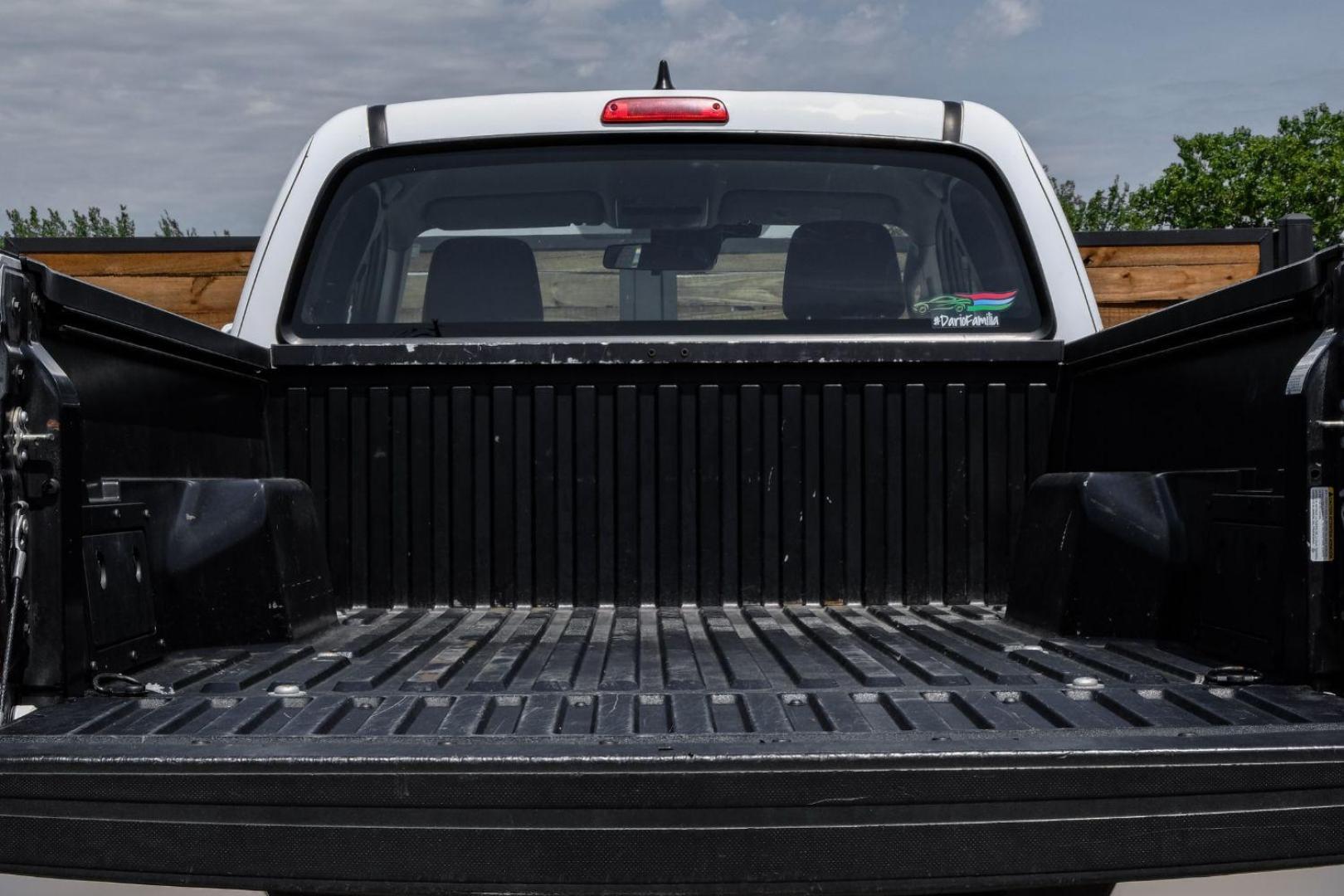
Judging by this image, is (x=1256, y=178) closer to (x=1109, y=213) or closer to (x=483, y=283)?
(x=1109, y=213)

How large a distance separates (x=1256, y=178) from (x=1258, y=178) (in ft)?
0.21

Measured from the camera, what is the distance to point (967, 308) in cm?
339

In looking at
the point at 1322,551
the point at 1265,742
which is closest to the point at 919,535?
the point at 1322,551

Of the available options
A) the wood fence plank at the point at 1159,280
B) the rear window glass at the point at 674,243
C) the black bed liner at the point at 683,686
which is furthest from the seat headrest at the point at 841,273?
the wood fence plank at the point at 1159,280

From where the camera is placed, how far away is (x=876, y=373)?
3.25 metres

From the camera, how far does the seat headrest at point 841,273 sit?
11.1 ft

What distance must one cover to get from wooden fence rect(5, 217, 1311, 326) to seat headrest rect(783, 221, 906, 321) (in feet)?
11.8

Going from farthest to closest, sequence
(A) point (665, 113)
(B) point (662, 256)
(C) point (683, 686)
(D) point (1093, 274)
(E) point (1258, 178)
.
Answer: (E) point (1258, 178) → (D) point (1093, 274) → (B) point (662, 256) → (A) point (665, 113) → (C) point (683, 686)

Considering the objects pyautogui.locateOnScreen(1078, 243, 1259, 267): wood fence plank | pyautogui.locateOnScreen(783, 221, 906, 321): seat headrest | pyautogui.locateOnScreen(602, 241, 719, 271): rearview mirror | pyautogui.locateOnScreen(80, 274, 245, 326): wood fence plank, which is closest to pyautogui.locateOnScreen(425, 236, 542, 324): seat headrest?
pyautogui.locateOnScreen(602, 241, 719, 271): rearview mirror

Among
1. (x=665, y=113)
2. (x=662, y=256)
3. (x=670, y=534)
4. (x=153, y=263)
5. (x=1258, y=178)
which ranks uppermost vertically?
(x=1258, y=178)

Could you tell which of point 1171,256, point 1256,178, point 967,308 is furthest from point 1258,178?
point 967,308

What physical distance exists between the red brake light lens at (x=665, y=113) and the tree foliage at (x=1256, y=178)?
1700 inches

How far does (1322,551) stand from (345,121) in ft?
8.51

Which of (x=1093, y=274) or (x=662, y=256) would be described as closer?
(x=662, y=256)
